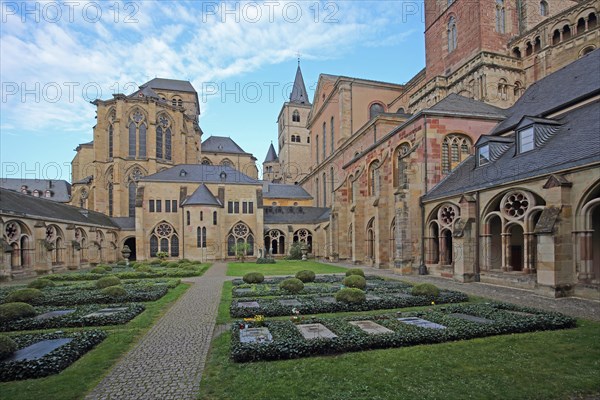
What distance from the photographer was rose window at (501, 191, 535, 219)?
15089 millimetres

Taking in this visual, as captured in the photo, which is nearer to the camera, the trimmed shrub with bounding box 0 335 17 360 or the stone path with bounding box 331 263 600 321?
the trimmed shrub with bounding box 0 335 17 360

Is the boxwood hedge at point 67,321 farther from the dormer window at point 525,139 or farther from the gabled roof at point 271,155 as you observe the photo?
the gabled roof at point 271,155

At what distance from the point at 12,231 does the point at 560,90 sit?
36502 mm

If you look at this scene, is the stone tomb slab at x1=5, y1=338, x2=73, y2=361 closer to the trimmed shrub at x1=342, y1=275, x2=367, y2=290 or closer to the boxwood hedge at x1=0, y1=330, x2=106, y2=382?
the boxwood hedge at x1=0, y1=330, x2=106, y2=382

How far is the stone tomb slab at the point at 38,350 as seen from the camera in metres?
6.80

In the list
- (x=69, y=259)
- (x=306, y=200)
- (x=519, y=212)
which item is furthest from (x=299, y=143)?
(x=519, y=212)

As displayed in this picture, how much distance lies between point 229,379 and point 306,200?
5419cm

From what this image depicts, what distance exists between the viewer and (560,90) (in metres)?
19.1

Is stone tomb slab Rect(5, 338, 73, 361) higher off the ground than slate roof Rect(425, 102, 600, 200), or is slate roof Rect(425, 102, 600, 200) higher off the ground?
slate roof Rect(425, 102, 600, 200)

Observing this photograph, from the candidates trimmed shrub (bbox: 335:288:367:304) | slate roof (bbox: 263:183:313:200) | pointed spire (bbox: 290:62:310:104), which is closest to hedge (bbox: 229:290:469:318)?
trimmed shrub (bbox: 335:288:367:304)

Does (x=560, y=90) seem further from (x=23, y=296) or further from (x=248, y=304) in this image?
(x=23, y=296)

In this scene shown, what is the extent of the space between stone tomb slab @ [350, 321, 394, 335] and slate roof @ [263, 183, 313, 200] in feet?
160

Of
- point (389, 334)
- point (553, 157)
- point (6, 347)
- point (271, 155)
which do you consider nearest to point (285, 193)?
point (271, 155)

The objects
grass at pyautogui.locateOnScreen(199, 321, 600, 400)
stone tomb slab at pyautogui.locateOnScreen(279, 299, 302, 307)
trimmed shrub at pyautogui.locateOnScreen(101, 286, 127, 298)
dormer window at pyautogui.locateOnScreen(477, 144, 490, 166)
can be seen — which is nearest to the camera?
grass at pyautogui.locateOnScreen(199, 321, 600, 400)
